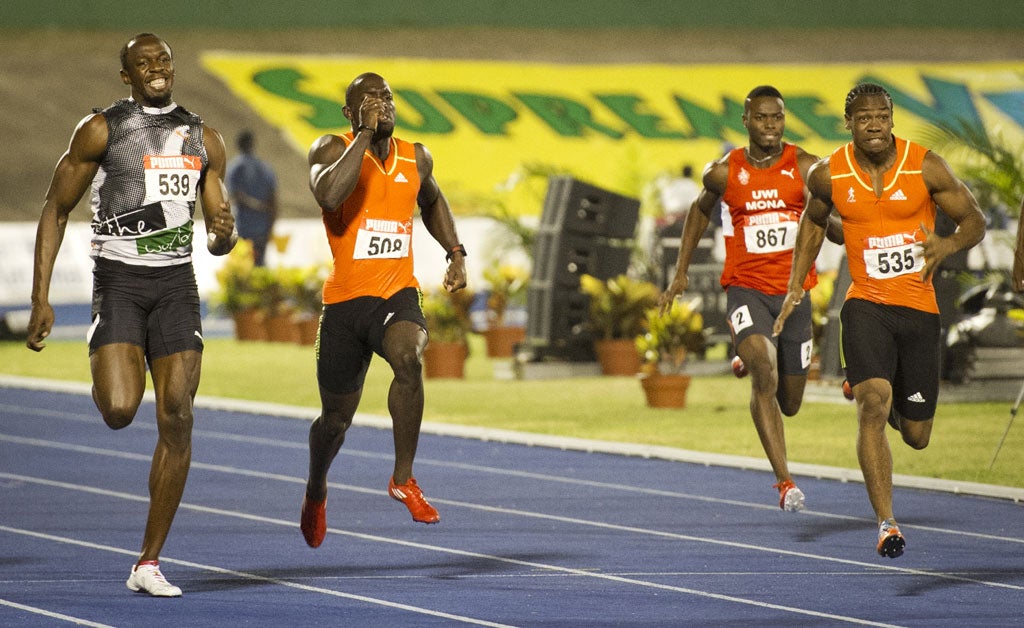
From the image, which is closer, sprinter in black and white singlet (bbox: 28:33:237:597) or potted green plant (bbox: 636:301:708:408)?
sprinter in black and white singlet (bbox: 28:33:237:597)

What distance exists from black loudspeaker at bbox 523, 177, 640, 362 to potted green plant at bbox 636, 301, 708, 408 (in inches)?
104

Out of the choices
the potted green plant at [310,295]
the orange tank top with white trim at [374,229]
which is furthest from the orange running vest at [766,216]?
the potted green plant at [310,295]

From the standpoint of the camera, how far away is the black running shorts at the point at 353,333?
7.73m

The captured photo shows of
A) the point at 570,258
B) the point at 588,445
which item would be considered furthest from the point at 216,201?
the point at 570,258

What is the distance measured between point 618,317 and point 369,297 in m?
10.5

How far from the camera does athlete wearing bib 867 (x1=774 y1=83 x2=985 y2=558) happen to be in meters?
7.48

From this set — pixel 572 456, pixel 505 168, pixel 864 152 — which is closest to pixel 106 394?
pixel 864 152

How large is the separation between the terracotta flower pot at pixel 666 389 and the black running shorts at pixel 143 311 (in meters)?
8.32

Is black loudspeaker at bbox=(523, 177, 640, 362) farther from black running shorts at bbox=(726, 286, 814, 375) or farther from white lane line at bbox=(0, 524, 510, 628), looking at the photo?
white lane line at bbox=(0, 524, 510, 628)

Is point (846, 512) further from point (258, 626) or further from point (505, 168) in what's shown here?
point (505, 168)

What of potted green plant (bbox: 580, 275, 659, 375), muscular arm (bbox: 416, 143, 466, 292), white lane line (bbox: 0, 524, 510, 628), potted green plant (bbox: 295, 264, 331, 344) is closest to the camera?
white lane line (bbox: 0, 524, 510, 628)

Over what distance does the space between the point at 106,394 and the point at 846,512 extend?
4.19 m

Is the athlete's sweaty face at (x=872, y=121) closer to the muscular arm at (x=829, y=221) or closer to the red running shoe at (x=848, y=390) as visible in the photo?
the muscular arm at (x=829, y=221)

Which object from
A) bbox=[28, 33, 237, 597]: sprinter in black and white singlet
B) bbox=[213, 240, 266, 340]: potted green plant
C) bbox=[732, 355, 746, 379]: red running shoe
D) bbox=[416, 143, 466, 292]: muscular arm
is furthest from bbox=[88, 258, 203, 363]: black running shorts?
bbox=[213, 240, 266, 340]: potted green plant
